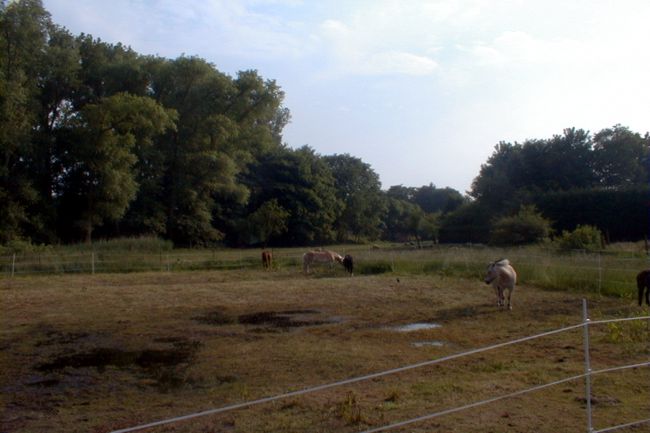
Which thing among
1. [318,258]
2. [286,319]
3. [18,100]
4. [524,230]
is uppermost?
[18,100]

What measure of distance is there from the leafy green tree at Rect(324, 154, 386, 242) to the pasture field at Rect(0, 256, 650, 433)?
167 ft

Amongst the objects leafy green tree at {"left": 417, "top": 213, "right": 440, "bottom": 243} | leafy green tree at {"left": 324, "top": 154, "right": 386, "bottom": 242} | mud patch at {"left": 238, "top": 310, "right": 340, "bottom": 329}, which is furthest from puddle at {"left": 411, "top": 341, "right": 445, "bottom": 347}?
leafy green tree at {"left": 324, "top": 154, "right": 386, "bottom": 242}

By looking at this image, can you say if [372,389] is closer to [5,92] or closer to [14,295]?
[14,295]

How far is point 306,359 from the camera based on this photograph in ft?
32.8

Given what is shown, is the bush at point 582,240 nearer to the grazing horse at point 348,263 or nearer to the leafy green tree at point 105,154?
the grazing horse at point 348,263

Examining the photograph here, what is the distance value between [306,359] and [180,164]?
143ft

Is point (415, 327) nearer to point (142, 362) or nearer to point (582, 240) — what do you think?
point (142, 362)

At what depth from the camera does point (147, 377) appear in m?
9.08

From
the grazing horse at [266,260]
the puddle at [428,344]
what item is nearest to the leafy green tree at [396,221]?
the grazing horse at [266,260]

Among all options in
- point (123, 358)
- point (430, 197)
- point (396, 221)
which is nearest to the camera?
point (123, 358)

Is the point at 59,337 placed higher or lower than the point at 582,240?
lower

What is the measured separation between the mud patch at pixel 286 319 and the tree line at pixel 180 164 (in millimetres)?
27889

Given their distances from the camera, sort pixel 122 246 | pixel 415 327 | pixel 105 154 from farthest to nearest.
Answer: pixel 105 154, pixel 122 246, pixel 415 327

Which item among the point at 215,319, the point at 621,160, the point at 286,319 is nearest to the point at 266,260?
the point at 215,319
